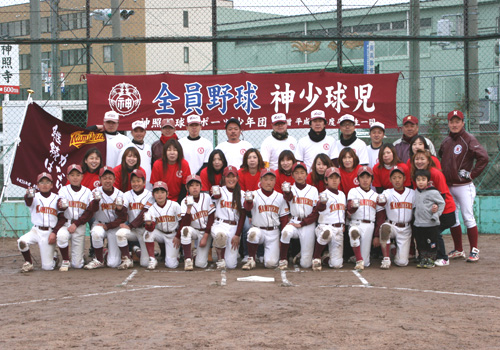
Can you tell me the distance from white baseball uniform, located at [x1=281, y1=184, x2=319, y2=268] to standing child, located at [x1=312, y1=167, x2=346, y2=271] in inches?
4.2

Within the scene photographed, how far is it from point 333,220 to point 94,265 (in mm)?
2967

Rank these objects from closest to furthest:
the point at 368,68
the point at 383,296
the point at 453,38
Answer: the point at 383,296, the point at 453,38, the point at 368,68

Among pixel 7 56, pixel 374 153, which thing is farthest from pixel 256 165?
pixel 7 56

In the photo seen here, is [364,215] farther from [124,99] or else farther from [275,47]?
[275,47]

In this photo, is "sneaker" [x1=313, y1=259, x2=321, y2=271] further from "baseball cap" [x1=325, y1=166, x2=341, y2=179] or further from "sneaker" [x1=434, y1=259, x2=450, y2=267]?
"sneaker" [x1=434, y1=259, x2=450, y2=267]

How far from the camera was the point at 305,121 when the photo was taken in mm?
9844

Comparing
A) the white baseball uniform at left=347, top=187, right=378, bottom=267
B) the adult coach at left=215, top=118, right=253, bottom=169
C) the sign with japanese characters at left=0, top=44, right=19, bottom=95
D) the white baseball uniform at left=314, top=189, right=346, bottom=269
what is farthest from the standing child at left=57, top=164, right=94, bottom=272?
the sign with japanese characters at left=0, top=44, right=19, bottom=95

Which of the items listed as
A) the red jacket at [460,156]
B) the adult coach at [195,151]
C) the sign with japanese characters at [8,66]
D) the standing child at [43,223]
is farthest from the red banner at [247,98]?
the sign with japanese characters at [8,66]

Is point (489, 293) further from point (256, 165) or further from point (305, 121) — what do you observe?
point (305, 121)

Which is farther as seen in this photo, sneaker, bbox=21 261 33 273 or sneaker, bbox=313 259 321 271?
sneaker, bbox=21 261 33 273

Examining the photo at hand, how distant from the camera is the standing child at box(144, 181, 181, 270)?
7.86 metres

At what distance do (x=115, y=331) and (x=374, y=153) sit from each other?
476 centimetres

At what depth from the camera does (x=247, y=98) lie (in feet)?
32.3

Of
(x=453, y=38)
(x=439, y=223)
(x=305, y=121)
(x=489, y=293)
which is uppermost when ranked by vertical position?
(x=453, y=38)
